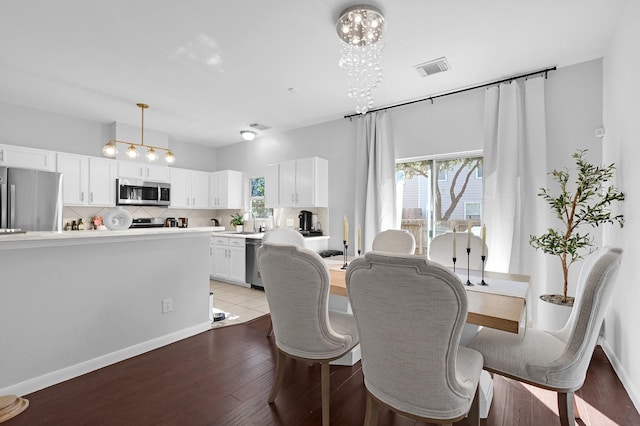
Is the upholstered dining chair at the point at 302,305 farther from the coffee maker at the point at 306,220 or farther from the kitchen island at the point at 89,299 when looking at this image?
→ the coffee maker at the point at 306,220

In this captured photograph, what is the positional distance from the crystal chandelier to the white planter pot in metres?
2.58

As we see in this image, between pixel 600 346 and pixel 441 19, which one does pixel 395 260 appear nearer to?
pixel 441 19

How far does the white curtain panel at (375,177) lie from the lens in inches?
164

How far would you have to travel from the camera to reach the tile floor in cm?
351

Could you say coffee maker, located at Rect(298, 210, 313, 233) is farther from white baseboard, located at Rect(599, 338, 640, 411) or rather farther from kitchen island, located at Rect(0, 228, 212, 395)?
white baseboard, located at Rect(599, 338, 640, 411)

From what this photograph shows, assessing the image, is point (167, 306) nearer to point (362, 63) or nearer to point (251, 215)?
point (362, 63)

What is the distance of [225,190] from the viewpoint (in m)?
6.01

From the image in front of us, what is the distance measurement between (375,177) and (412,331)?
10.8 feet

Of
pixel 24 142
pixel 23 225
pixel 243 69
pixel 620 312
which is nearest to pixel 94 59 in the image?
pixel 243 69

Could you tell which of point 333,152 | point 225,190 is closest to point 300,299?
point 333,152

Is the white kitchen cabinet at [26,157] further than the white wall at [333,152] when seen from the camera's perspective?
No

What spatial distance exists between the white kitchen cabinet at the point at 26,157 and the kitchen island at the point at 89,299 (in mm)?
2656

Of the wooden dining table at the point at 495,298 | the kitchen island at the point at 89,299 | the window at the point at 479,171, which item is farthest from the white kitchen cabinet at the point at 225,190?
the window at the point at 479,171

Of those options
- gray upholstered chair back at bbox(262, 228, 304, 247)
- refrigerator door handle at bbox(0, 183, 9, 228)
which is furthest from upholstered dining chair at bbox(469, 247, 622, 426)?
refrigerator door handle at bbox(0, 183, 9, 228)
